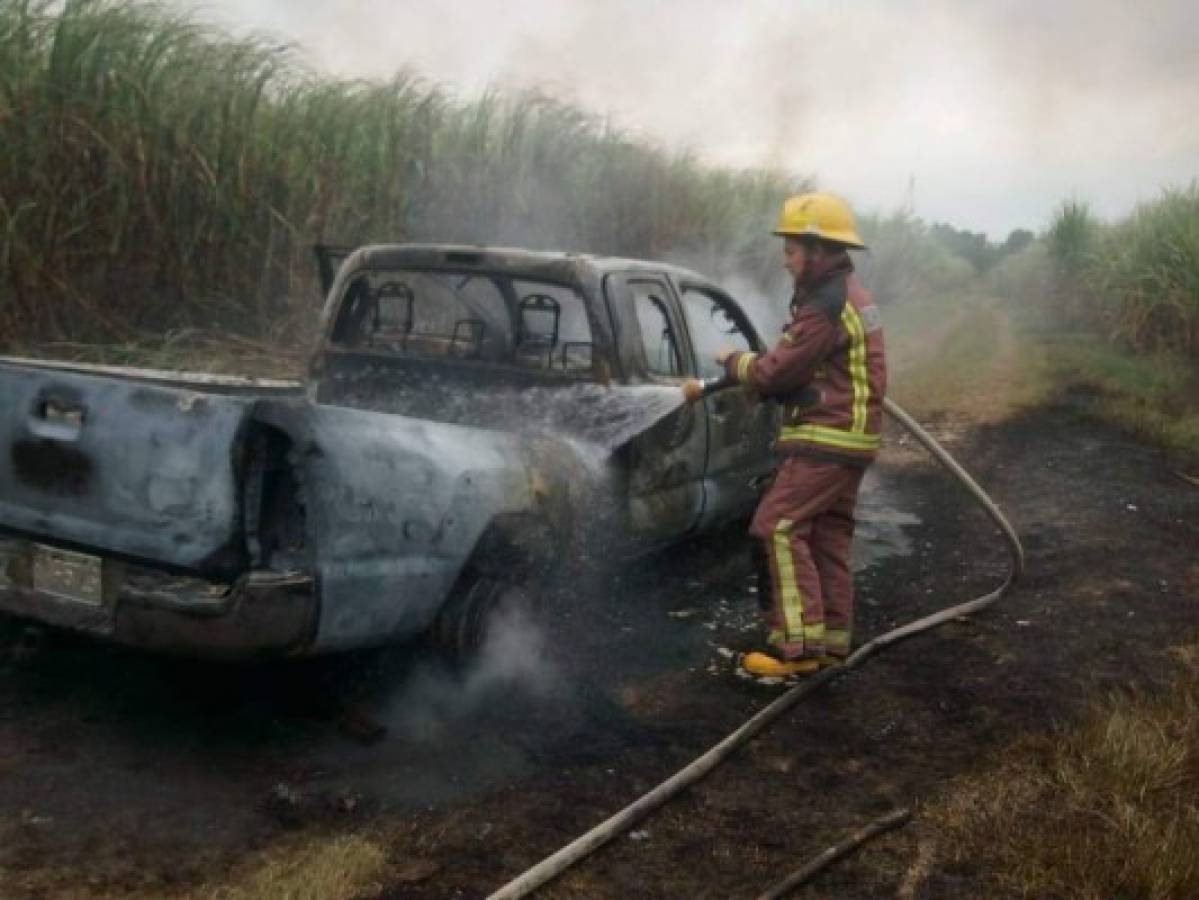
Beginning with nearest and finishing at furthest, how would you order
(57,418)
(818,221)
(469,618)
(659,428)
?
(57,418), (469,618), (818,221), (659,428)

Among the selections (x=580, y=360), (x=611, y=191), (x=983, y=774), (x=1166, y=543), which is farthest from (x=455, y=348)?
(x=611, y=191)

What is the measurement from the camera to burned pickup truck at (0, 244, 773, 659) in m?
3.62

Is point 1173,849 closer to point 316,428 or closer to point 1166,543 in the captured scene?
point 316,428

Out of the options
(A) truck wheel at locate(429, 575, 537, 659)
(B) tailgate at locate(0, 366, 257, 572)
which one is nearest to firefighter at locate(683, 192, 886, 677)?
(A) truck wheel at locate(429, 575, 537, 659)

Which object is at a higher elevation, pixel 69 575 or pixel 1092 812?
pixel 69 575

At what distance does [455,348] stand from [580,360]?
58 centimetres

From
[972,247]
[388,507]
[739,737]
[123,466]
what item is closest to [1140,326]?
[739,737]

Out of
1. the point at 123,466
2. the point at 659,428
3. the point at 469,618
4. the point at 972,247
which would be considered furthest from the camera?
the point at 972,247

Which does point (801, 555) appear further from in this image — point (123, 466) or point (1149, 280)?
point (1149, 280)

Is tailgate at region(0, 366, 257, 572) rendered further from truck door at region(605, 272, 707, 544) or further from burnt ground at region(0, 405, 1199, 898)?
truck door at region(605, 272, 707, 544)

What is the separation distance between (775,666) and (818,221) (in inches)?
69.7

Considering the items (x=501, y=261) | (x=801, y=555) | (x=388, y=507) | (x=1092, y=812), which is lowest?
(x=1092, y=812)

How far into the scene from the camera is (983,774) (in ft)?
13.8

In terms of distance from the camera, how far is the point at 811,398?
5.18m
